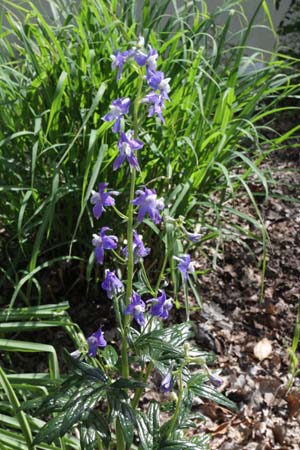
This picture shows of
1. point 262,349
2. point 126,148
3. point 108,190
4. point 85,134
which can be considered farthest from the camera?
point 262,349

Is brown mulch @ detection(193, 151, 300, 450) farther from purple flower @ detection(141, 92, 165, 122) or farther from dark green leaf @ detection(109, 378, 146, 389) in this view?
purple flower @ detection(141, 92, 165, 122)

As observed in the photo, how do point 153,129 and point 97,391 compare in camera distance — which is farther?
point 153,129

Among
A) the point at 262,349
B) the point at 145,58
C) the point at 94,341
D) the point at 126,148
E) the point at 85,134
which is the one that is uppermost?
the point at 145,58

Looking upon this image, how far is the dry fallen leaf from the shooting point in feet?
8.68

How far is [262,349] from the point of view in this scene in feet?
8.74

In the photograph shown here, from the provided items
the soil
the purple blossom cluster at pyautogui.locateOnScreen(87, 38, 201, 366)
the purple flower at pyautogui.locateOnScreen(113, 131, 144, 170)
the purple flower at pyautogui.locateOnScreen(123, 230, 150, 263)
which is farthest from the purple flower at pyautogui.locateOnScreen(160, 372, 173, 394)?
the soil

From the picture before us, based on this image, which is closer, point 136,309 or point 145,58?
point 145,58

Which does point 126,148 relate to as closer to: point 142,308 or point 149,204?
point 149,204

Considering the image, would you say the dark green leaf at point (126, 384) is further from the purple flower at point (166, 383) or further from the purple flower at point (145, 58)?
the purple flower at point (145, 58)

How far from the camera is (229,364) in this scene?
2621 millimetres

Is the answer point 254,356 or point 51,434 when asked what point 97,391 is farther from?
point 254,356

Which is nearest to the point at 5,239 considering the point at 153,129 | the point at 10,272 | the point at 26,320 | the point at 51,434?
the point at 10,272

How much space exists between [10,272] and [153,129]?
2.36 ft

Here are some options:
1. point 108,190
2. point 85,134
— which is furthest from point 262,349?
point 85,134
